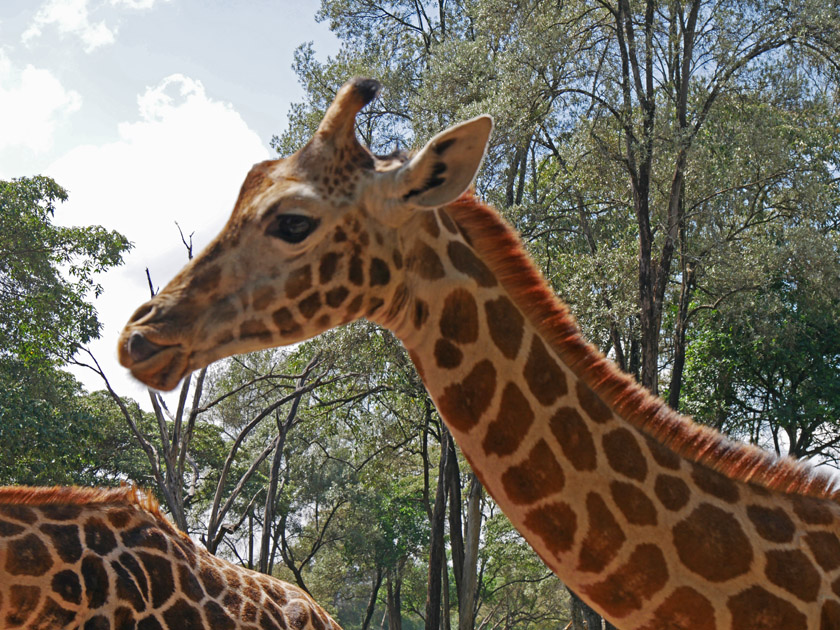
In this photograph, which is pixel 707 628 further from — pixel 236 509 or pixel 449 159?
pixel 236 509

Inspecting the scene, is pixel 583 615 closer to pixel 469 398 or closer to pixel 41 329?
pixel 41 329

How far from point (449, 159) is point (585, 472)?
1.08m

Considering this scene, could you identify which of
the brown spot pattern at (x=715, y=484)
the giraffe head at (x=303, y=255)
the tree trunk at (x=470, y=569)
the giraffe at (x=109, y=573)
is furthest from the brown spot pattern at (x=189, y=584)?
the tree trunk at (x=470, y=569)

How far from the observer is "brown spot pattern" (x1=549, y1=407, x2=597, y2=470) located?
8.98ft

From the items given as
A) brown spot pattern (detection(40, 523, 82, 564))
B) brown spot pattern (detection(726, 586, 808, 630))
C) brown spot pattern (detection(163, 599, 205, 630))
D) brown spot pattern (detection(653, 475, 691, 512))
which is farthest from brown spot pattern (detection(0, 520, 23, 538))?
brown spot pattern (detection(726, 586, 808, 630))

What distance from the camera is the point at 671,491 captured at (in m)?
2.74

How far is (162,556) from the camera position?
19.0 feet

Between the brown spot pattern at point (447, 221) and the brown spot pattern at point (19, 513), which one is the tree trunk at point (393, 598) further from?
the brown spot pattern at point (447, 221)

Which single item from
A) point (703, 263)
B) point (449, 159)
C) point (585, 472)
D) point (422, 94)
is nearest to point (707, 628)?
point (585, 472)

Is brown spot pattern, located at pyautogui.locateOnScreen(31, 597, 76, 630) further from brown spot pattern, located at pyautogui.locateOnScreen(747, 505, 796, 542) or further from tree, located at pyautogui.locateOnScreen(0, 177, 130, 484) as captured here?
tree, located at pyautogui.locateOnScreen(0, 177, 130, 484)

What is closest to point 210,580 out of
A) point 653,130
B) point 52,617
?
point 52,617

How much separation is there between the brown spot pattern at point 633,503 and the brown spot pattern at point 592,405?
0.22 metres

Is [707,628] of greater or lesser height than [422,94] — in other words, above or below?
below

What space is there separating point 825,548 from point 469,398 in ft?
4.21
